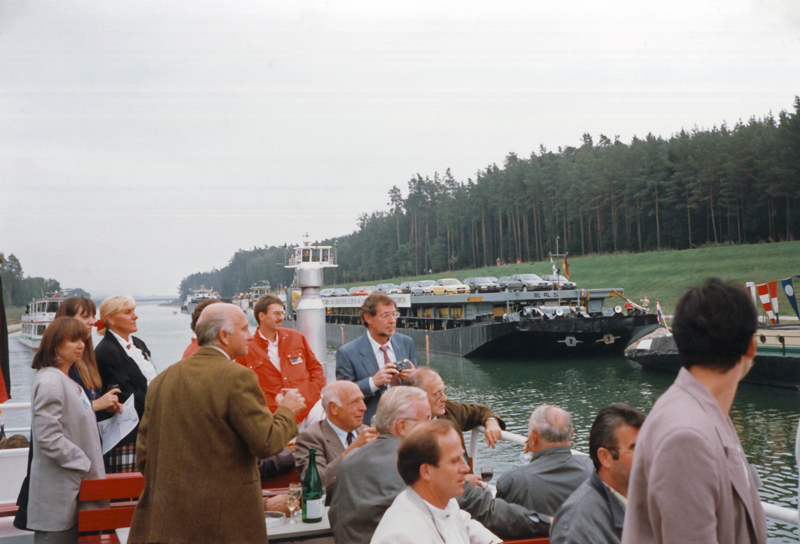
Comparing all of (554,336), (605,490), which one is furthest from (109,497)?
(554,336)

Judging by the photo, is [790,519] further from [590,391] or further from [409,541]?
[590,391]

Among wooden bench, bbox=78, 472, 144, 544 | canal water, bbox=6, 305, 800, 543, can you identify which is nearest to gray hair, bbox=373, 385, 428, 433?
wooden bench, bbox=78, 472, 144, 544

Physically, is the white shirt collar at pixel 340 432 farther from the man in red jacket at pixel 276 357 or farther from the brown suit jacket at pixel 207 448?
the man in red jacket at pixel 276 357

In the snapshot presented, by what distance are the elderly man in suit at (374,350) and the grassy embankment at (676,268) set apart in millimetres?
38058

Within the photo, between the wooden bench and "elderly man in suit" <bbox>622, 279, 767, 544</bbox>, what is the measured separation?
281 cm

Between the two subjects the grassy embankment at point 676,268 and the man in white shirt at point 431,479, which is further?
the grassy embankment at point 676,268

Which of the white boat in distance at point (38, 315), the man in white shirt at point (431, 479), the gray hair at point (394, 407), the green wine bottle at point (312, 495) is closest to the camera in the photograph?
the man in white shirt at point (431, 479)

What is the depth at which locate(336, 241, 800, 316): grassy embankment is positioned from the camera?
46.0 meters

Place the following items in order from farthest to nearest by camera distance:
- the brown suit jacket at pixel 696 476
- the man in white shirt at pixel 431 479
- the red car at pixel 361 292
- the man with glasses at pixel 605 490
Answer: the red car at pixel 361 292
the man with glasses at pixel 605 490
the man in white shirt at pixel 431 479
the brown suit jacket at pixel 696 476

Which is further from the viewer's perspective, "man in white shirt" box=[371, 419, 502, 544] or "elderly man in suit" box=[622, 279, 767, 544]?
"man in white shirt" box=[371, 419, 502, 544]

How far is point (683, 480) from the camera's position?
151 cm

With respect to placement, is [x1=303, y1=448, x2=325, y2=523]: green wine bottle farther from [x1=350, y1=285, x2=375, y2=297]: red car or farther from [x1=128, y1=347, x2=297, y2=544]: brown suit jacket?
[x1=350, y1=285, x2=375, y2=297]: red car

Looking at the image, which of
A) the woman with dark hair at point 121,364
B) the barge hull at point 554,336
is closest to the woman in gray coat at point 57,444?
the woman with dark hair at point 121,364

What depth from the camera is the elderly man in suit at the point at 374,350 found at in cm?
489
